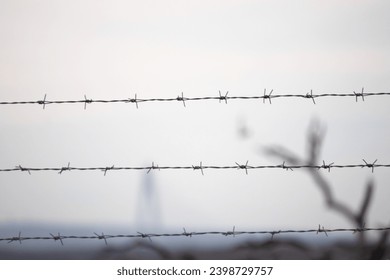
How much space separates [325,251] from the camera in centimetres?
401

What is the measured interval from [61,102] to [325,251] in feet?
7.91

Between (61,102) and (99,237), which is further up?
(61,102)

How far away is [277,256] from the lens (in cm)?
388

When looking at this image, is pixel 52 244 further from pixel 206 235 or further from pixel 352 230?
pixel 352 230

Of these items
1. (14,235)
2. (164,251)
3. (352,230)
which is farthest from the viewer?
(164,251)

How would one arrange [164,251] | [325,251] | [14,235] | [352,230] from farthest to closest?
1. [325,251]
2. [164,251]
3. [14,235]
4. [352,230]

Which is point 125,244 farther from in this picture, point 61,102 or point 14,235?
point 61,102

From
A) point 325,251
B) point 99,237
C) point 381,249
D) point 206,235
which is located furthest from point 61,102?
point 381,249

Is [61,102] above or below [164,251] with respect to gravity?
above

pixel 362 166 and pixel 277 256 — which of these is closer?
pixel 362 166

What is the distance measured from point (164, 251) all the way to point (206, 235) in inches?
29.0

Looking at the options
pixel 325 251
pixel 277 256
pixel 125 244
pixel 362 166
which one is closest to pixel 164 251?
pixel 125 244
